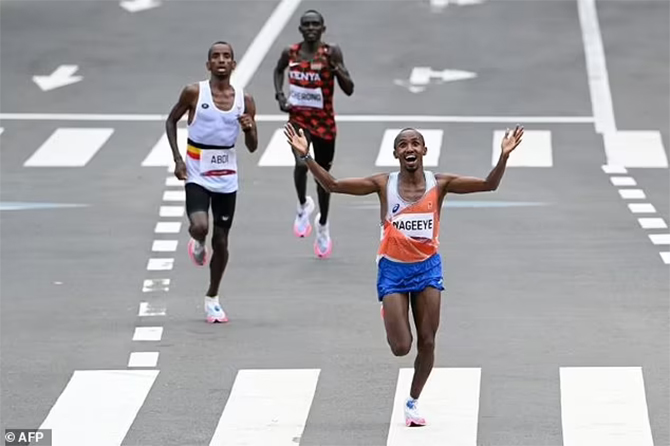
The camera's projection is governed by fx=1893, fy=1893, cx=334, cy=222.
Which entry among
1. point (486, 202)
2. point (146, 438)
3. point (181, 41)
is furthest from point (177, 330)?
point (181, 41)

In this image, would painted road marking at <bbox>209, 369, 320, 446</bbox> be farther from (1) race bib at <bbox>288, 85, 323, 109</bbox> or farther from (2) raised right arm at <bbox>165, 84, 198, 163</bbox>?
(1) race bib at <bbox>288, 85, 323, 109</bbox>

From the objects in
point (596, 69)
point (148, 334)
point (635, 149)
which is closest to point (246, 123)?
point (148, 334)

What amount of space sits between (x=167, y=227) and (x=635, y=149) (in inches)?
313

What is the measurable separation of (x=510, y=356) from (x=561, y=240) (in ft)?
17.0

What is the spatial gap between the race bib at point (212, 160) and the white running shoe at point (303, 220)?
3.43 m

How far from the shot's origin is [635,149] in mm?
26547

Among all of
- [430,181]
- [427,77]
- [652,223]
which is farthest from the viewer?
[427,77]

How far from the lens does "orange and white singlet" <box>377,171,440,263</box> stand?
531 inches

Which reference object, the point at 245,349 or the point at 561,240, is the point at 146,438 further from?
the point at 561,240

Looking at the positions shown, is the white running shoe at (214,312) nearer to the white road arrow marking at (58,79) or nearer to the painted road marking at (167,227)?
the painted road marking at (167,227)

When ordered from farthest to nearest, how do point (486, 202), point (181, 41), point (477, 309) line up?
point (181, 41) < point (486, 202) < point (477, 309)

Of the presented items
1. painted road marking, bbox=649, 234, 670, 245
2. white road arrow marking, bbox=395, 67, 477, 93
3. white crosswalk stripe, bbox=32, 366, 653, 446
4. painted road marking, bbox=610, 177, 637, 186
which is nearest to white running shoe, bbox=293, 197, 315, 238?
painted road marking, bbox=649, 234, 670, 245

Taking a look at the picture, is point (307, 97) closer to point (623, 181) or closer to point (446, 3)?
point (623, 181)

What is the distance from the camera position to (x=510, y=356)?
15625 mm
